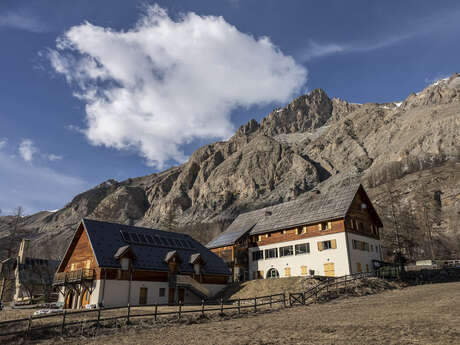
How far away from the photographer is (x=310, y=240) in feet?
159

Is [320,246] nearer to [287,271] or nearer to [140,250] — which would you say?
[287,271]

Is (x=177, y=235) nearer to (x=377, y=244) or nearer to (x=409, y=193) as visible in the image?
(x=377, y=244)

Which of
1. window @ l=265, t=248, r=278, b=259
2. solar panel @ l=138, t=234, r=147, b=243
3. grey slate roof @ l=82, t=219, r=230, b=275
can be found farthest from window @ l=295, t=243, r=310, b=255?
solar panel @ l=138, t=234, r=147, b=243

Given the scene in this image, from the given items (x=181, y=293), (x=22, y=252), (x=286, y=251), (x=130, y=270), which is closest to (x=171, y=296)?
(x=181, y=293)

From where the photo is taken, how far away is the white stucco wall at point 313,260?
145 feet

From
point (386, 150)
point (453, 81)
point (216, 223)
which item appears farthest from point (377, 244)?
point (453, 81)

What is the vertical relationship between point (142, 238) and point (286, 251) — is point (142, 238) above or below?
above

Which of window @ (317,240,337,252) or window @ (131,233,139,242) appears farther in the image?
window @ (317,240,337,252)

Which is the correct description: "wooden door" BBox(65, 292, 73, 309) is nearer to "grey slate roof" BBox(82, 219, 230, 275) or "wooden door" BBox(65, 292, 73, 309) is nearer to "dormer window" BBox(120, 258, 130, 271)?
"grey slate roof" BBox(82, 219, 230, 275)

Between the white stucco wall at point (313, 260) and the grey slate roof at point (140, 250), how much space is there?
23.2 feet

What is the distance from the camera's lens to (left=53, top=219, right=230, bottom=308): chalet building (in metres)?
38.2

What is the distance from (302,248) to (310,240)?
67.0 inches

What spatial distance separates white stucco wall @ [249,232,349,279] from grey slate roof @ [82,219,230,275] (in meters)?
7.08

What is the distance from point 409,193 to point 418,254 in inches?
1511
